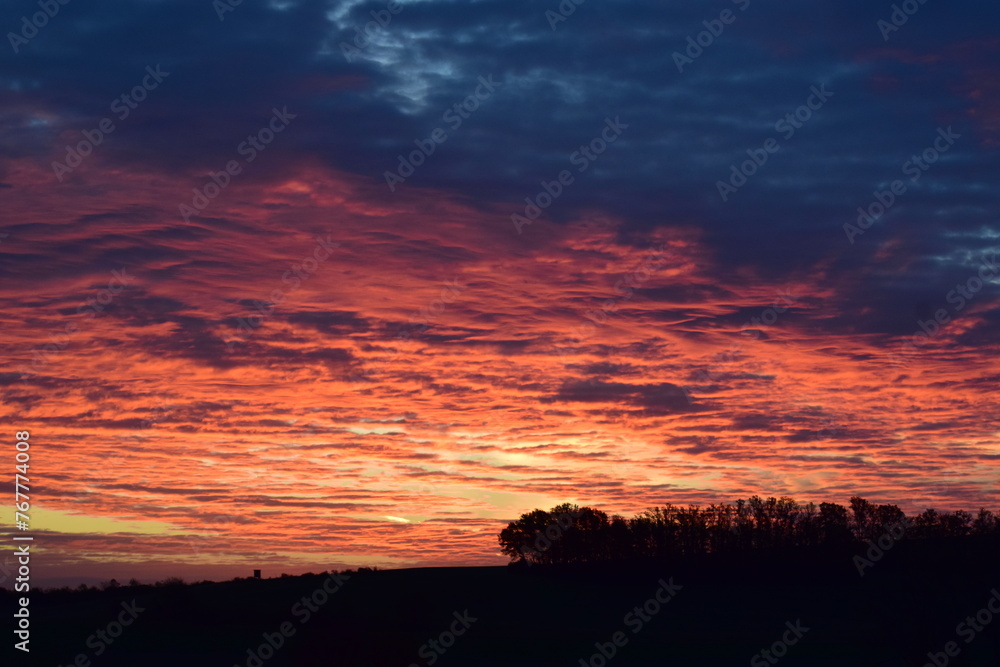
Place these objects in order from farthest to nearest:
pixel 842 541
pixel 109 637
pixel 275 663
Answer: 1. pixel 842 541
2. pixel 109 637
3. pixel 275 663

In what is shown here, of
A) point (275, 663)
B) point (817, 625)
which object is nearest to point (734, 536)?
point (817, 625)

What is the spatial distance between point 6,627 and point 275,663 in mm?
22234

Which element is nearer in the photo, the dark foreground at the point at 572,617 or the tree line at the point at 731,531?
the dark foreground at the point at 572,617

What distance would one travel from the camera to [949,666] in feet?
→ 103

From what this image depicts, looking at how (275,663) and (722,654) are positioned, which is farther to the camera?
(722,654)

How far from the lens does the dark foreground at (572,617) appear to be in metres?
29.9

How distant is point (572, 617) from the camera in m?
73.6

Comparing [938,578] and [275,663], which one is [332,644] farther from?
[938,578]

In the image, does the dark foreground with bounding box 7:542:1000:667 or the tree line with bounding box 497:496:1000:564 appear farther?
the tree line with bounding box 497:496:1000:564

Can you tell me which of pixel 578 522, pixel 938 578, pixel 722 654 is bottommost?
pixel 722 654

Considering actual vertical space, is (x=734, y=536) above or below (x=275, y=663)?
above

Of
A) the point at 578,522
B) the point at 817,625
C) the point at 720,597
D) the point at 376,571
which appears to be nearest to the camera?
the point at 817,625

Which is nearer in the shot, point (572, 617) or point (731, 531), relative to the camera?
point (572, 617)

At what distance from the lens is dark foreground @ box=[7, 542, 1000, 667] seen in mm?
29922
